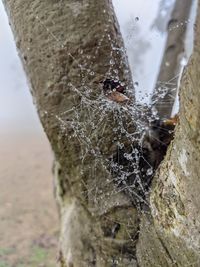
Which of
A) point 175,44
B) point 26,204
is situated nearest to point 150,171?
point 175,44

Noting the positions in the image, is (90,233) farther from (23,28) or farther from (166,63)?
(166,63)

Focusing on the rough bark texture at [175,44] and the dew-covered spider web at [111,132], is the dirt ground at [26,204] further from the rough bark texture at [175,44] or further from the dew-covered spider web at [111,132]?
the dew-covered spider web at [111,132]

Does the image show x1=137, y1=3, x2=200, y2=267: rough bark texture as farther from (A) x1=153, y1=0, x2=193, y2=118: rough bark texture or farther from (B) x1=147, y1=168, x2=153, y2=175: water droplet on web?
(A) x1=153, y1=0, x2=193, y2=118: rough bark texture

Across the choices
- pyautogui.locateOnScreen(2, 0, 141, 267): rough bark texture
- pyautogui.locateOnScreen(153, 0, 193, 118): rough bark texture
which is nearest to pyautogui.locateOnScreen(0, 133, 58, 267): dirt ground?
pyautogui.locateOnScreen(153, 0, 193, 118): rough bark texture

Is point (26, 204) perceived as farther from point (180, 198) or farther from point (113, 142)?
point (180, 198)

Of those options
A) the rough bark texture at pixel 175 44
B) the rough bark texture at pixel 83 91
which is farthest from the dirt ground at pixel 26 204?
the rough bark texture at pixel 83 91

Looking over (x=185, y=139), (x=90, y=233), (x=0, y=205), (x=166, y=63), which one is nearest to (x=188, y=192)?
(x=185, y=139)
